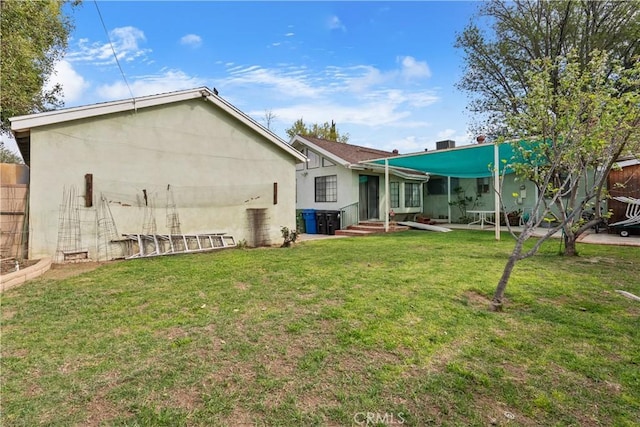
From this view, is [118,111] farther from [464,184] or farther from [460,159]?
[464,184]

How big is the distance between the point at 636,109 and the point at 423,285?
3.90 m

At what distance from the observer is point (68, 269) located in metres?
6.48

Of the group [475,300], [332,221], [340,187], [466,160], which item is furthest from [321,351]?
[340,187]

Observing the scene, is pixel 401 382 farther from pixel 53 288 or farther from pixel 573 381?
pixel 53 288

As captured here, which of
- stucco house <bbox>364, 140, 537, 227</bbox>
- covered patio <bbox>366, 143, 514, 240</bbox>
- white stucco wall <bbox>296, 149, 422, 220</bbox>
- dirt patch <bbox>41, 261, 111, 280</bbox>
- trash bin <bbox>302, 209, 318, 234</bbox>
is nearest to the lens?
dirt patch <bbox>41, 261, 111, 280</bbox>

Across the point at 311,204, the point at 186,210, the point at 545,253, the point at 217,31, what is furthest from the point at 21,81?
Result: the point at 545,253

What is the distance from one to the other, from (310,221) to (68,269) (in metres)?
9.63

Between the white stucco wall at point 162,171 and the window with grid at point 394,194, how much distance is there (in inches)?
269

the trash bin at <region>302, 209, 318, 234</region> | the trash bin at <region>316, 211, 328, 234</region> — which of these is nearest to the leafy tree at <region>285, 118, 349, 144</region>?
the trash bin at <region>302, 209, 318, 234</region>

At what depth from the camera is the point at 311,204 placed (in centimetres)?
1631

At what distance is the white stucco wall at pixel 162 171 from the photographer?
6.91 metres

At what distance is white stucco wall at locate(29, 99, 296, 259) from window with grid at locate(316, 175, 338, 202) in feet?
14.3

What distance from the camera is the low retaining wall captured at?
194 inches

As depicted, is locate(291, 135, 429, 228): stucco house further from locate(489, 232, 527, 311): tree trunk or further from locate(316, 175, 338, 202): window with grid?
locate(489, 232, 527, 311): tree trunk
